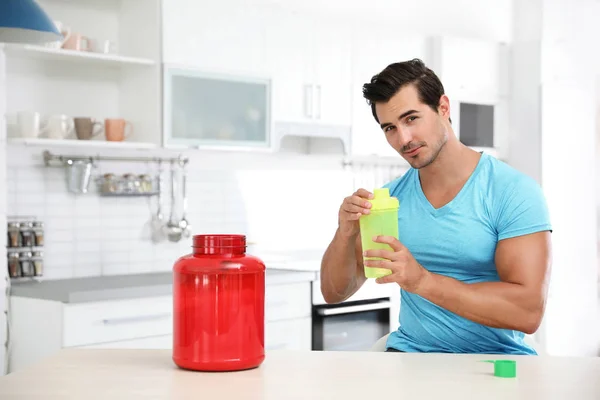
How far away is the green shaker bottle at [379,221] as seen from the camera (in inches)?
72.6

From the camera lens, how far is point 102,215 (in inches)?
171

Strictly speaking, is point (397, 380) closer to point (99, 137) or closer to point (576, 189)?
point (99, 137)

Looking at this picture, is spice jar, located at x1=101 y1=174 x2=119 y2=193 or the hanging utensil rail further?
spice jar, located at x1=101 y1=174 x2=119 y2=193

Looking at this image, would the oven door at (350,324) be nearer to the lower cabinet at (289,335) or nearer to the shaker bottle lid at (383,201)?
the lower cabinet at (289,335)

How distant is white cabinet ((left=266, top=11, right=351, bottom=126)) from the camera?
4.59m

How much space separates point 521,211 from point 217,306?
0.89 m

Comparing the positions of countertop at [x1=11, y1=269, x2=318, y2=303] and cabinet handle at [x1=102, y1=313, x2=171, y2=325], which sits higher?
countertop at [x1=11, y1=269, x2=318, y2=303]

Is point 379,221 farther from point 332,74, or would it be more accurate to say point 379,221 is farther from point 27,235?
point 332,74

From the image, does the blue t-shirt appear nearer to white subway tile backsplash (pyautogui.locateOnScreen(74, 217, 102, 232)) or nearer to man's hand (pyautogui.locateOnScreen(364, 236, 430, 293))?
man's hand (pyautogui.locateOnScreen(364, 236, 430, 293))

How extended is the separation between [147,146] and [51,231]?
63cm

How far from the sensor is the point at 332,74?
15.9 feet

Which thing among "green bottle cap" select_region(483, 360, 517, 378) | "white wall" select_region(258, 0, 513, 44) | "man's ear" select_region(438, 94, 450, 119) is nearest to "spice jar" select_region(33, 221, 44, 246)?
"white wall" select_region(258, 0, 513, 44)

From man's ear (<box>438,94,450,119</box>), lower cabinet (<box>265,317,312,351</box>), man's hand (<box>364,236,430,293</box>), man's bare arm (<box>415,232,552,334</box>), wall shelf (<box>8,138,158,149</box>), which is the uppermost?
man's ear (<box>438,94,450,119</box>)

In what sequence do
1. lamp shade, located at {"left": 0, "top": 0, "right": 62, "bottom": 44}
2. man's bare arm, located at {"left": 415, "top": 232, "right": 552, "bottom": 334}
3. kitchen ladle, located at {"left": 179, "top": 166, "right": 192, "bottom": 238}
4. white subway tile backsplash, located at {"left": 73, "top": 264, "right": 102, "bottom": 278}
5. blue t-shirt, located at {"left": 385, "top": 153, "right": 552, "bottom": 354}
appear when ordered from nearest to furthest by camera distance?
man's bare arm, located at {"left": 415, "top": 232, "right": 552, "bottom": 334}
blue t-shirt, located at {"left": 385, "top": 153, "right": 552, "bottom": 354}
lamp shade, located at {"left": 0, "top": 0, "right": 62, "bottom": 44}
white subway tile backsplash, located at {"left": 73, "top": 264, "right": 102, "bottom": 278}
kitchen ladle, located at {"left": 179, "top": 166, "right": 192, "bottom": 238}
